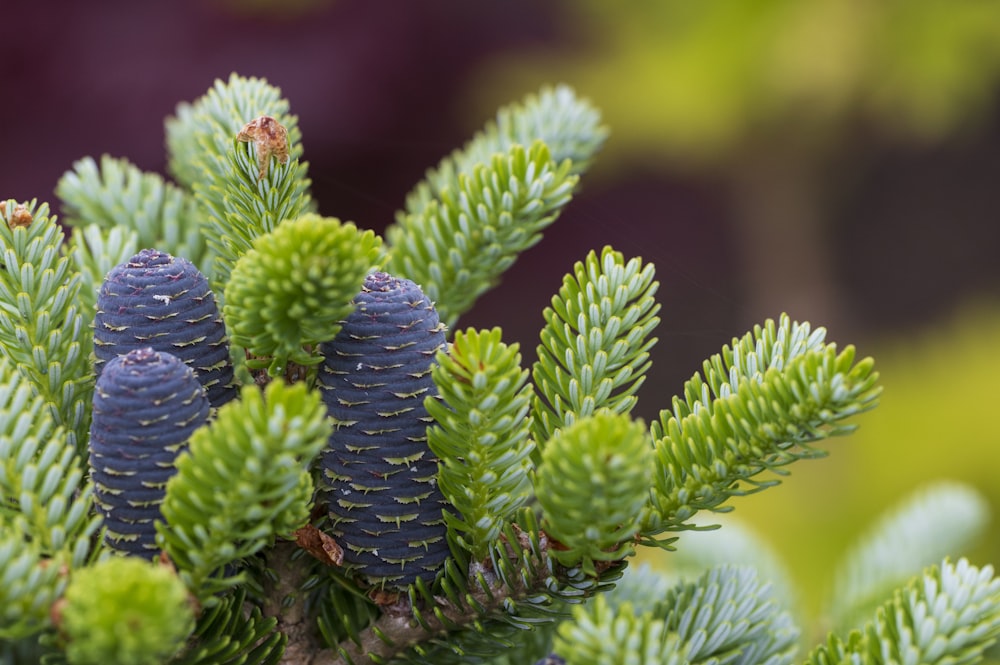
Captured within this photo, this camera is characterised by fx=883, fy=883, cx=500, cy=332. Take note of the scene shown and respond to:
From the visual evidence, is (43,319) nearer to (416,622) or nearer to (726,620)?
(416,622)

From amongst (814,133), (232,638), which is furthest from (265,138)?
(814,133)

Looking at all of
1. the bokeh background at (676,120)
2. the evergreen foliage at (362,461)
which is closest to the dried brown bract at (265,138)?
the evergreen foliage at (362,461)

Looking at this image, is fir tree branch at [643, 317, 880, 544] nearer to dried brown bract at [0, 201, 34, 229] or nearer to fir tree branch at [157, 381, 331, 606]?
fir tree branch at [157, 381, 331, 606]

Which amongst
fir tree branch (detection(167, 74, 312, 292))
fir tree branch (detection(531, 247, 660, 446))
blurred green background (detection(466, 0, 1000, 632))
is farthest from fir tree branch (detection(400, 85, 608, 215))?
blurred green background (detection(466, 0, 1000, 632))

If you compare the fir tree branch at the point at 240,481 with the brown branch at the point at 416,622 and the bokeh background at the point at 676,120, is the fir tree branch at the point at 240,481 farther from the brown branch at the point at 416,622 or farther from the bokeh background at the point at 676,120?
A: the bokeh background at the point at 676,120

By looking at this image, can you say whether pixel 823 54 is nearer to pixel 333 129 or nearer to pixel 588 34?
pixel 588 34

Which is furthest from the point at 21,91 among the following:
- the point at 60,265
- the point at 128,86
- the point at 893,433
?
the point at 893,433
